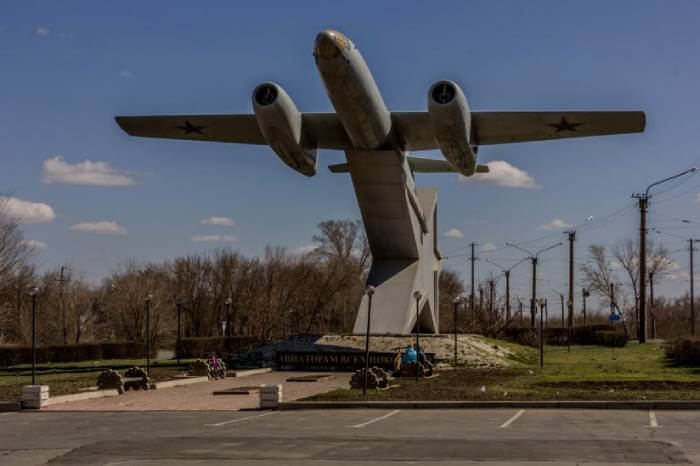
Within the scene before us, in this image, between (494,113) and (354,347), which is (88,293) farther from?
(494,113)

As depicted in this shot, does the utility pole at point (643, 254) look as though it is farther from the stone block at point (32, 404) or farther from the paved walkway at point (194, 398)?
the stone block at point (32, 404)

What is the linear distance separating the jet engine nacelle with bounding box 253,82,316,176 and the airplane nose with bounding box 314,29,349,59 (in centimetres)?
334

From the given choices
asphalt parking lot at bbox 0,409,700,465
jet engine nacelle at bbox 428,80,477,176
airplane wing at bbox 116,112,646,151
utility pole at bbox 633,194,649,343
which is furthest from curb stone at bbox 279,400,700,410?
utility pole at bbox 633,194,649,343

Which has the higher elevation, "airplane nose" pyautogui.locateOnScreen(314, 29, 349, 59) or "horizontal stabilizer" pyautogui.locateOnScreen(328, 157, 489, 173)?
"airplane nose" pyautogui.locateOnScreen(314, 29, 349, 59)

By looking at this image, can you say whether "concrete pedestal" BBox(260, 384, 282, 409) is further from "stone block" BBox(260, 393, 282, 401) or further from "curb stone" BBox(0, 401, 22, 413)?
"curb stone" BBox(0, 401, 22, 413)

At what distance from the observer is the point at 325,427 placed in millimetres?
16234

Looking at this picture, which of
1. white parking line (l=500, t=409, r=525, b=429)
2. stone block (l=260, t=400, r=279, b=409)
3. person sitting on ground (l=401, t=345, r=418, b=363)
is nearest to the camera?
white parking line (l=500, t=409, r=525, b=429)

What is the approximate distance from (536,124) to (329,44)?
8301 mm

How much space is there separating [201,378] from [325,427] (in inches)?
566

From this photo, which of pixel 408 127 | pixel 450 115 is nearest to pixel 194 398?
pixel 450 115

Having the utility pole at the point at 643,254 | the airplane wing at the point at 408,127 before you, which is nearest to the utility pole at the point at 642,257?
the utility pole at the point at 643,254

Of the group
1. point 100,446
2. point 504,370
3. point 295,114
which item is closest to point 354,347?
point 504,370

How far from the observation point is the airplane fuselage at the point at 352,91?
25547 mm

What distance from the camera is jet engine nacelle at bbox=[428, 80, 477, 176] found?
27.3m
